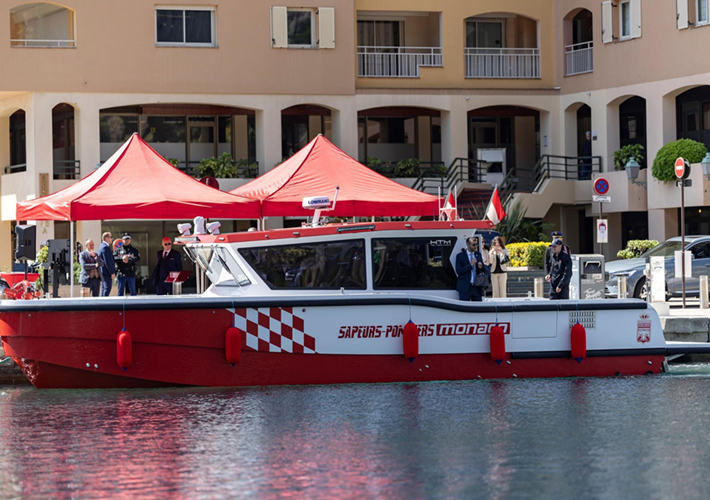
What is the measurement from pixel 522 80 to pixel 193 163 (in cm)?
1036

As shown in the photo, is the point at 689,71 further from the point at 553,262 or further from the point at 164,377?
the point at 164,377

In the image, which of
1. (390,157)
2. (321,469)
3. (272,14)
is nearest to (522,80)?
(390,157)

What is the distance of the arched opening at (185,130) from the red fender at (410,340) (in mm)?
21029

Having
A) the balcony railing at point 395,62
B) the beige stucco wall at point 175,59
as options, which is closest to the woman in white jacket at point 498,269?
the beige stucco wall at point 175,59

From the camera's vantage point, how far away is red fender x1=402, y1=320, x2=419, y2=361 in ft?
55.5

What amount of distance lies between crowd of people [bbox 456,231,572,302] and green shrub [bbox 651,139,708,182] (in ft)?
31.9

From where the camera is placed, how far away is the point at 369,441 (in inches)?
536

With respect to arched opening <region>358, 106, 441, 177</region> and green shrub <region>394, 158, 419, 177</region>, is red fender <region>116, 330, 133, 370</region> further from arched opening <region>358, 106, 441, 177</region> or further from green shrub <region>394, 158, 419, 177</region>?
arched opening <region>358, 106, 441, 177</region>

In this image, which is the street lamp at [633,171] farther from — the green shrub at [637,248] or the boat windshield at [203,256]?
the boat windshield at [203,256]

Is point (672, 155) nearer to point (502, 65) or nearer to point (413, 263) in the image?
point (502, 65)

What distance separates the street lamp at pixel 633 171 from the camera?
120 ft

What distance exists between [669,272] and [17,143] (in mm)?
20847

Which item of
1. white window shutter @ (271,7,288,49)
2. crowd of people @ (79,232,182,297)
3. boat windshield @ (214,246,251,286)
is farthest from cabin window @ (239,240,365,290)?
white window shutter @ (271,7,288,49)

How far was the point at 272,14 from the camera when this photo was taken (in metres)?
37.0
